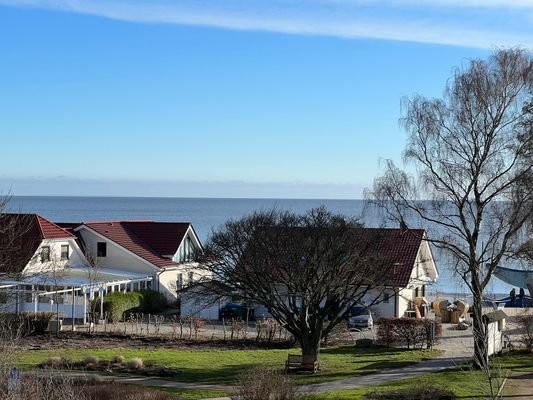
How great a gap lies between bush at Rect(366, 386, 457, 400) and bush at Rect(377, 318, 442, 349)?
1173 centimetres

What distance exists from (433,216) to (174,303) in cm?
2654

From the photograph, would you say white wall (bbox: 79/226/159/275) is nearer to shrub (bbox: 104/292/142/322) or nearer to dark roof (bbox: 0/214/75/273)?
dark roof (bbox: 0/214/75/273)

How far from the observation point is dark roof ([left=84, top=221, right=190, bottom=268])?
52650mm

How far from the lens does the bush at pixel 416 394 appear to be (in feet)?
66.2

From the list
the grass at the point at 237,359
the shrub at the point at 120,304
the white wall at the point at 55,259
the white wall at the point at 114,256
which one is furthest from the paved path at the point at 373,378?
the white wall at the point at 114,256

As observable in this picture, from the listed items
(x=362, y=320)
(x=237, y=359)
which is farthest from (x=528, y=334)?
(x=237, y=359)

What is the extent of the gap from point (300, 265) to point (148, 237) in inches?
1246

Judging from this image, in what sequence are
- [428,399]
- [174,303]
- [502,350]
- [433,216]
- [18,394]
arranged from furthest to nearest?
[174,303], [502,350], [433,216], [428,399], [18,394]

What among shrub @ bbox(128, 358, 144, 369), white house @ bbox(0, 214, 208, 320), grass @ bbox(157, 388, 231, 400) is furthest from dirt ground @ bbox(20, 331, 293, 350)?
grass @ bbox(157, 388, 231, 400)

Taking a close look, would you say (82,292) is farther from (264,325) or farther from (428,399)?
(428,399)

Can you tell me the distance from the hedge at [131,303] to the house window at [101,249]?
16.5 feet

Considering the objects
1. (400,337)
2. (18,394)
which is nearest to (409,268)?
(400,337)

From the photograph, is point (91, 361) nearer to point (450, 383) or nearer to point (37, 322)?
point (37, 322)

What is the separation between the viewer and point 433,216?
2833 cm
